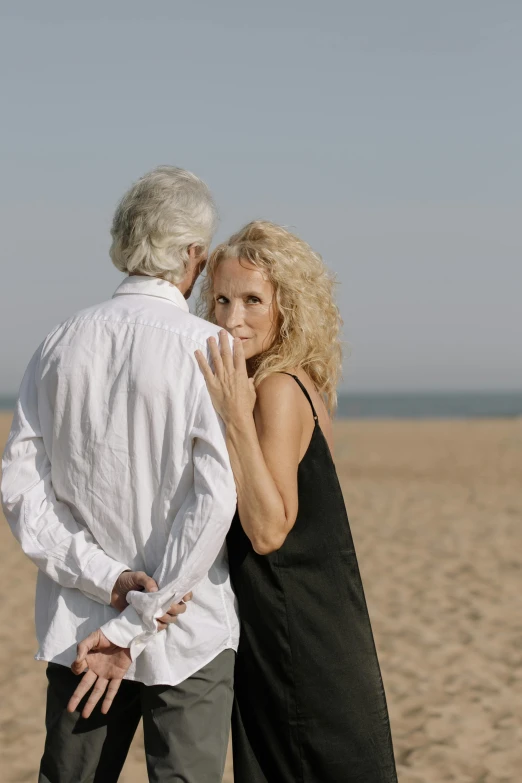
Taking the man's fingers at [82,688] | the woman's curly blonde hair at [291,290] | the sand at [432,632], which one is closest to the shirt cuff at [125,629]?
the man's fingers at [82,688]

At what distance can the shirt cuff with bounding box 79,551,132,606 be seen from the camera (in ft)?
7.23

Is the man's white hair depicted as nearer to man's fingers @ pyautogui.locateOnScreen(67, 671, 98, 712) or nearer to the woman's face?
the woman's face

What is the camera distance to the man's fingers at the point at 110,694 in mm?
2240

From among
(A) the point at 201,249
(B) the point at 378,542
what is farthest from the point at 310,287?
(B) the point at 378,542

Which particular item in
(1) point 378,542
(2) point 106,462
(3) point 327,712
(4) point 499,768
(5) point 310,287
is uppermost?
(5) point 310,287

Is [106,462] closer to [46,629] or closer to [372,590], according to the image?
[46,629]

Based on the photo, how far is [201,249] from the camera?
2438mm

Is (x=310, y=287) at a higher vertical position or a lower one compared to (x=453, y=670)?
higher

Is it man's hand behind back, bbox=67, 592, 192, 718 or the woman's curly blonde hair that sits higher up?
the woman's curly blonde hair

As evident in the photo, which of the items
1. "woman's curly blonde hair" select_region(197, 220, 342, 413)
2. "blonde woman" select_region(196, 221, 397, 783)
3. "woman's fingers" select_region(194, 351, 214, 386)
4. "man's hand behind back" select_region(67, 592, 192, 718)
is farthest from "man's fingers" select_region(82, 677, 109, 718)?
"woman's curly blonde hair" select_region(197, 220, 342, 413)

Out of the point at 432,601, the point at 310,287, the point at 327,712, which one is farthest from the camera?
the point at 432,601

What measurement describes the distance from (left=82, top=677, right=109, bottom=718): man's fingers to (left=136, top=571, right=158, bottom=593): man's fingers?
0.28m

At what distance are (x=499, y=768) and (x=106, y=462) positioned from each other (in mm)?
3020

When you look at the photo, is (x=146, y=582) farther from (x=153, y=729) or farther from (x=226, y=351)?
(x=226, y=351)
